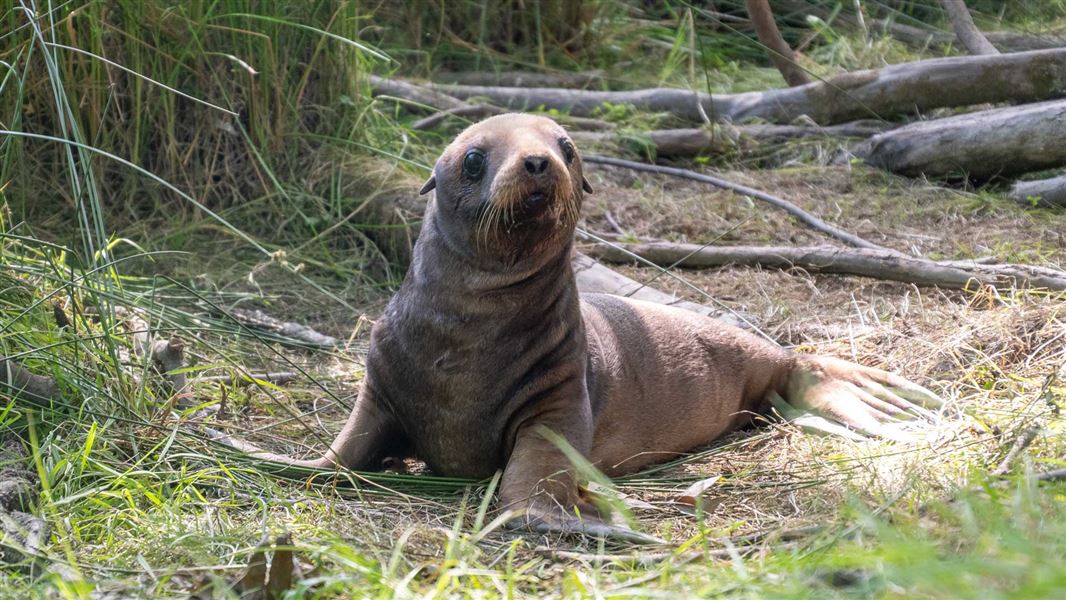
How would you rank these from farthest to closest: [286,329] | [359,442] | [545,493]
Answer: [286,329] → [359,442] → [545,493]

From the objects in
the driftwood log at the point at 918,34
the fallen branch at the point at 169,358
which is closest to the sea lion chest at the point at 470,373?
the fallen branch at the point at 169,358

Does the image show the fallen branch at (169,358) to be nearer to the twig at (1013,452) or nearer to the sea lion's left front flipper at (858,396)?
the sea lion's left front flipper at (858,396)

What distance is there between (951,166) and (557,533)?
15.4ft

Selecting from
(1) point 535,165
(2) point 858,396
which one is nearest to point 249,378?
(1) point 535,165

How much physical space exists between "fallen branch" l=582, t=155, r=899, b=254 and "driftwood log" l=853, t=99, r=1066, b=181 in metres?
0.83

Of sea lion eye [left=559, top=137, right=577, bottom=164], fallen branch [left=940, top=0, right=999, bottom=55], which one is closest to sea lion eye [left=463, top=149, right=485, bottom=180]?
sea lion eye [left=559, top=137, right=577, bottom=164]

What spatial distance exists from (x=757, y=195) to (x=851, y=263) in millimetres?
1281

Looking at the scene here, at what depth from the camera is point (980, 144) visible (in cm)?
706

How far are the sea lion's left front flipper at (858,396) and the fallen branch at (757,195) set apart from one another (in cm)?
114

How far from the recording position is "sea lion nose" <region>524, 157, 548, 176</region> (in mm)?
3705

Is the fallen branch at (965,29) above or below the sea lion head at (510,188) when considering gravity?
below

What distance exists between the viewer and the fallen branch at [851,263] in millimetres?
5383

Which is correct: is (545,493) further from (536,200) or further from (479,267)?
(536,200)

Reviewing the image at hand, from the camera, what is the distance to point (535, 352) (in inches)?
159
